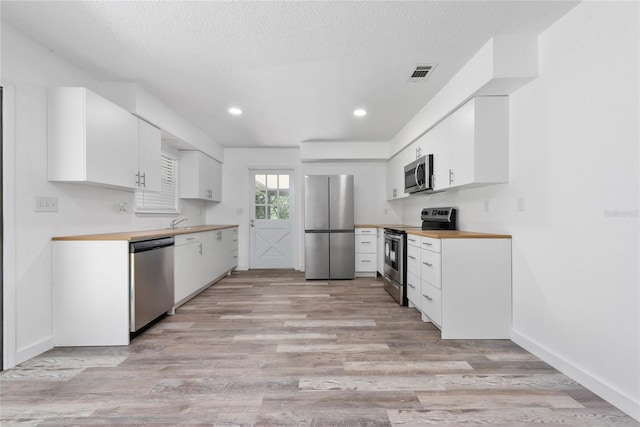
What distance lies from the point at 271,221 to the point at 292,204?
55 centimetres

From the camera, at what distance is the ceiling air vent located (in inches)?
106

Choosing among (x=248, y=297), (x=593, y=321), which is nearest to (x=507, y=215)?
(x=593, y=321)

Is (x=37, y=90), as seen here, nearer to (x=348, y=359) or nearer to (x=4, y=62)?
(x=4, y=62)

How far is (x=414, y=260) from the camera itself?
10.8 feet

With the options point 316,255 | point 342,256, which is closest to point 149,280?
point 316,255

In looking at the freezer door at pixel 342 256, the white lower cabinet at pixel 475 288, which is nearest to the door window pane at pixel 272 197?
the freezer door at pixel 342 256

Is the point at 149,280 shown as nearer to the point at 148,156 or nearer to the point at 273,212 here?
the point at 148,156

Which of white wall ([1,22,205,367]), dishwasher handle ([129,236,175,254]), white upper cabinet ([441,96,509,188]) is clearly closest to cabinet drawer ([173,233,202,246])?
dishwasher handle ([129,236,175,254])

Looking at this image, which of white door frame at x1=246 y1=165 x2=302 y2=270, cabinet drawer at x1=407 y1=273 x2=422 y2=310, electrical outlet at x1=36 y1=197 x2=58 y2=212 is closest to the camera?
electrical outlet at x1=36 y1=197 x2=58 y2=212

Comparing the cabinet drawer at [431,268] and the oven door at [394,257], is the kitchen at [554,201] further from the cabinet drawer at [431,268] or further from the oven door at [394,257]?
the oven door at [394,257]

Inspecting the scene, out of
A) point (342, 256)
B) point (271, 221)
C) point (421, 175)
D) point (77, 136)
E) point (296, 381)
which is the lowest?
point (296, 381)

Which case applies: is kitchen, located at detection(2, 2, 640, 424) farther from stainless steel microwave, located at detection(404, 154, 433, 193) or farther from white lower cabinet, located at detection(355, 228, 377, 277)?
white lower cabinet, located at detection(355, 228, 377, 277)

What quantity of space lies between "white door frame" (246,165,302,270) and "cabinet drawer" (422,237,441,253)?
10.9 ft

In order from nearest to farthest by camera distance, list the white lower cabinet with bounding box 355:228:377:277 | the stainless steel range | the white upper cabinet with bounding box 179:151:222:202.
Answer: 1. the stainless steel range
2. the white upper cabinet with bounding box 179:151:222:202
3. the white lower cabinet with bounding box 355:228:377:277
